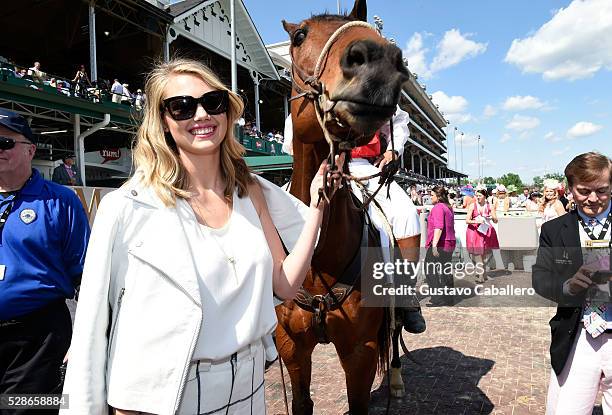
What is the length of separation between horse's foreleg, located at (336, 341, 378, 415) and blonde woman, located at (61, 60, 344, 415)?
142 centimetres

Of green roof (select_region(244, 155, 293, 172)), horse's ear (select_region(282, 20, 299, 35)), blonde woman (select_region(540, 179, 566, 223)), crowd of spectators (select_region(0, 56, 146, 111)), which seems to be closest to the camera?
horse's ear (select_region(282, 20, 299, 35))

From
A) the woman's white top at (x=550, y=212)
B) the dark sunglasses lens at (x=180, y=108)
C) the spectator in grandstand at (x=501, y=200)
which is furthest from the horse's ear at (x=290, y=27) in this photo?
the spectator in grandstand at (x=501, y=200)

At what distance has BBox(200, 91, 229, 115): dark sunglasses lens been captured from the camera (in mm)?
1723

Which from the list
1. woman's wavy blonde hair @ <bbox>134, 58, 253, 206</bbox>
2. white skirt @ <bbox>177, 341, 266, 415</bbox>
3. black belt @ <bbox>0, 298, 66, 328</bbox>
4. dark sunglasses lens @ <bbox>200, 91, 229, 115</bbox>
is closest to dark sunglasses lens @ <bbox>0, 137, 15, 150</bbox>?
black belt @ <bbox>0, 298, 66, 328</bbox>

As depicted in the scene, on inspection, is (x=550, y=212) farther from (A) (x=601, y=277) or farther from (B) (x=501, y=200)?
(A) (x=601, y=277)

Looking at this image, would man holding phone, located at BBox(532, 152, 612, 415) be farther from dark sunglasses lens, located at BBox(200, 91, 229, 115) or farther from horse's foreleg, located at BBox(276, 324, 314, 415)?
dark sunglasses lens, located at BBox(200, 91, 229, 115)

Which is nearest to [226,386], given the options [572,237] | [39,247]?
[39,247]

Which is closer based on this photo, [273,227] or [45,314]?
[273,227]

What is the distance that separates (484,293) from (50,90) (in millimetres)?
15642

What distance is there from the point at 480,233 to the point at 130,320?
10761mm

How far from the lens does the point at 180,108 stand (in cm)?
168

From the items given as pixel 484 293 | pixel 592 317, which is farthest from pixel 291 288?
pixel 484 293

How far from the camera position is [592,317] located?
2598 mm

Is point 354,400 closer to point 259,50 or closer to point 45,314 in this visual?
point 45,314
